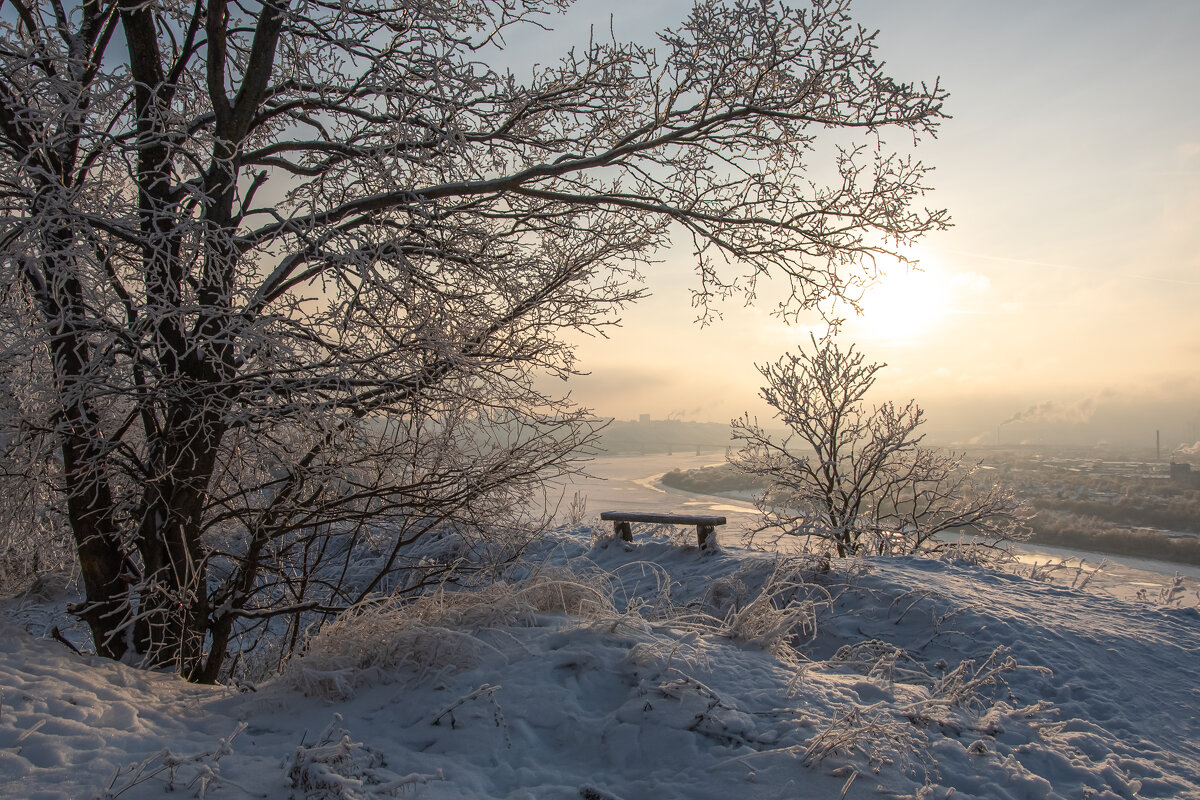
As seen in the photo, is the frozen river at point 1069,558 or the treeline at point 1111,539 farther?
the treeline at point 1111,539

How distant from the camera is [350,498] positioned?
439cm

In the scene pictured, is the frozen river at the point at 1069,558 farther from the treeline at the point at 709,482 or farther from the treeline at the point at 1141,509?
the treeline at the point at 1141,509

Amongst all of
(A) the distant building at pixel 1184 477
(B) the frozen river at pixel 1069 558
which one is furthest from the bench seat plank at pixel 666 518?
(A) the distant building at pixel 1184 477

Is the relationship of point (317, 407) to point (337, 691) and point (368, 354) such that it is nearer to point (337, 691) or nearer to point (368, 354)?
point (368, 354)

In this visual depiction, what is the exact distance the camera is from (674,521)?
31.4ft

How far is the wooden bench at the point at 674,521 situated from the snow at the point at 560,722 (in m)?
4.56

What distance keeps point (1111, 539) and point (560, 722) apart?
128 feet

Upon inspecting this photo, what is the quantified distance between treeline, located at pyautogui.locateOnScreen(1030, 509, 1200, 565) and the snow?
28.5 m

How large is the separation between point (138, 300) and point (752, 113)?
4.23 m

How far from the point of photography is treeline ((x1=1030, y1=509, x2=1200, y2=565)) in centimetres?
2928

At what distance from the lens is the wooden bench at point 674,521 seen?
917 centimetres

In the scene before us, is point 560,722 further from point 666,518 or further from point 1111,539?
point 1111,539

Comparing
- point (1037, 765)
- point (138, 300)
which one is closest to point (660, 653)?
point (1037, 765)

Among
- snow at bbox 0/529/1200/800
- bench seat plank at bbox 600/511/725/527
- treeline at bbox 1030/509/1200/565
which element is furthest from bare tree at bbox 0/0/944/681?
treeline at bbox 1030/509/1200/565
